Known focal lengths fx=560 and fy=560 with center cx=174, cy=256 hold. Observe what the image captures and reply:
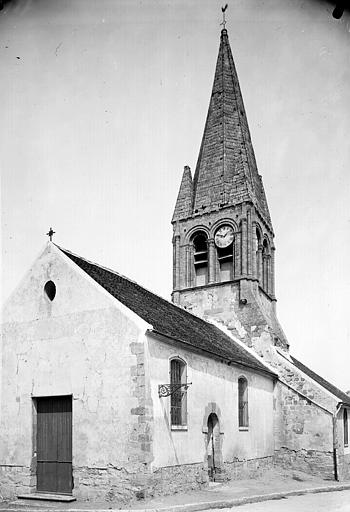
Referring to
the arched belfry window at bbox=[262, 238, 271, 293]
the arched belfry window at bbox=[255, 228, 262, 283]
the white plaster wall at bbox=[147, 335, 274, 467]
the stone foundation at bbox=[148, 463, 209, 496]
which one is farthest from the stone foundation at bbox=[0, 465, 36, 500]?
the arched belfry window at bbox=[262, 238, 271, 293]

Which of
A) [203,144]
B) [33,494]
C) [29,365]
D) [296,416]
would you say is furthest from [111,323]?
[203,144]

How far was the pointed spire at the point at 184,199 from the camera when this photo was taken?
2805 cm

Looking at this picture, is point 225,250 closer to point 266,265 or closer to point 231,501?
point 266,265

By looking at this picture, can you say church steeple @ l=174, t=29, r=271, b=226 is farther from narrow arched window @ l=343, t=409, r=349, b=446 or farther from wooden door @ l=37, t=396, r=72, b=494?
wooden door @ l=37, t=396, r=72, b=494

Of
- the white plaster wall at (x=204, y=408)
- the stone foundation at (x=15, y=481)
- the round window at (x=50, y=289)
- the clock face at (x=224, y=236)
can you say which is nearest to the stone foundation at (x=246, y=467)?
the white plaster wall at (x=204, y=408)

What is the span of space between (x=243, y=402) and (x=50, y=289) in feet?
27.3

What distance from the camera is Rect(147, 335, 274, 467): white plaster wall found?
47.8 ft

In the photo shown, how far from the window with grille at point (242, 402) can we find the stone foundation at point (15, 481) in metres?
7.68

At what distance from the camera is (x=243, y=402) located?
65.6 feet

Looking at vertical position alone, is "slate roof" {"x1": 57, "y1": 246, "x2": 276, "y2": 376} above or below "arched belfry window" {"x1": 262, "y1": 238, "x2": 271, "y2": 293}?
below

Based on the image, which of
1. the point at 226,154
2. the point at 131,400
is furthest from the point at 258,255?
the point at 131,400

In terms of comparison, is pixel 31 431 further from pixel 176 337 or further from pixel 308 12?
pixel 308 12

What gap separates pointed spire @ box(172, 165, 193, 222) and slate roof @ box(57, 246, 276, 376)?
680 cm

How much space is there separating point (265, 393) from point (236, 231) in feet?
25.5
